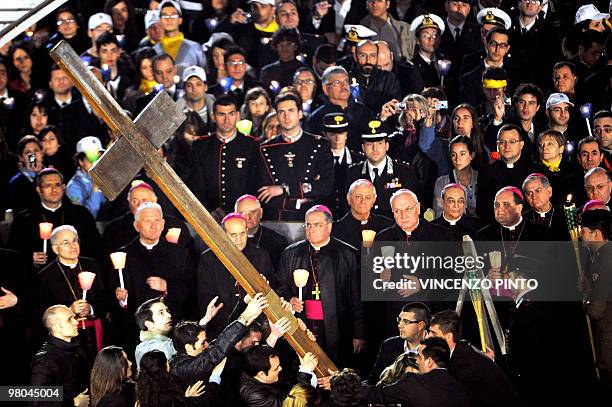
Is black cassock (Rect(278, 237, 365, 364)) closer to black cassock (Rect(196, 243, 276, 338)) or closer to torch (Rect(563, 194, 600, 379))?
black cassock (Rect(196, 243, 276, 338))

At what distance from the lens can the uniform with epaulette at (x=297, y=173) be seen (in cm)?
1485

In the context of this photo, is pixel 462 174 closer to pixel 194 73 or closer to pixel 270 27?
pixel 194 73

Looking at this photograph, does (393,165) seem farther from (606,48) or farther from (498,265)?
(606,48)

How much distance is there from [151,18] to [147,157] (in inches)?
190

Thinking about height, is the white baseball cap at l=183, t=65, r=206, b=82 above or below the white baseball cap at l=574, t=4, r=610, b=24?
below

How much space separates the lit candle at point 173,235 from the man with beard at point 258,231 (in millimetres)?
596

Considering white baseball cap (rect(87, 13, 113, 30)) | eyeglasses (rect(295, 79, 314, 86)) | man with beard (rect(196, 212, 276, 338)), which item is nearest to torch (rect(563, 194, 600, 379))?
man with beard (rect(196, 212, 276, 338))

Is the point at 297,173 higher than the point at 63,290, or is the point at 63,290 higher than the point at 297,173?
the point at 297,173

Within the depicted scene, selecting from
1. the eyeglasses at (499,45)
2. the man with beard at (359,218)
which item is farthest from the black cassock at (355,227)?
the eyeglasses at (499,45)

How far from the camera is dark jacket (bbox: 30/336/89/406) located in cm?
1324

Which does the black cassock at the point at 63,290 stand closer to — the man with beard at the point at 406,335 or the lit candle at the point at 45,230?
the lit candle at the point at 45,230

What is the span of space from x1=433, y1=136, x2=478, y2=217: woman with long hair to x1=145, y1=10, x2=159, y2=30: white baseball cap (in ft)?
12.5

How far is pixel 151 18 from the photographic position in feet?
55.6

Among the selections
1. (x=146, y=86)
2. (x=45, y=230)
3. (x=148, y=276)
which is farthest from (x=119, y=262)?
(x=146, y=86)
